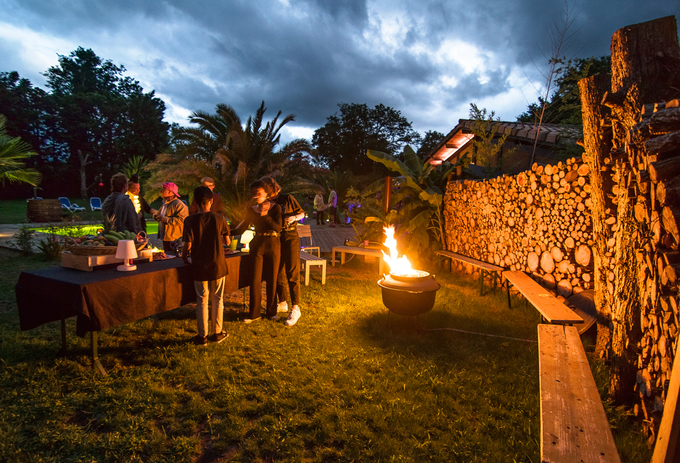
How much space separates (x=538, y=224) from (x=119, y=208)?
6131mm

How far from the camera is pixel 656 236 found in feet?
7.46

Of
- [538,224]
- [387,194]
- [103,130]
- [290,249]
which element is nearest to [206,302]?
[290,249]

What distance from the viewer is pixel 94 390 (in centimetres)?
295

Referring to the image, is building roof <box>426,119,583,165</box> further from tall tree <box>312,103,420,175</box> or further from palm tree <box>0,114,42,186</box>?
tall tree <box>312,103,420,175</box>

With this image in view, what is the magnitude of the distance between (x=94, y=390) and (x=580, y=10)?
966cm

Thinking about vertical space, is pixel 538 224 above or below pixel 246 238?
above

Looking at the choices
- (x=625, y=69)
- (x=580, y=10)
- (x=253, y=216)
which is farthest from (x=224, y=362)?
(x=580, y=10)

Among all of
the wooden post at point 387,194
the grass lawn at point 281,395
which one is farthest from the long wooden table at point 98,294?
the wooden post at point 387,194

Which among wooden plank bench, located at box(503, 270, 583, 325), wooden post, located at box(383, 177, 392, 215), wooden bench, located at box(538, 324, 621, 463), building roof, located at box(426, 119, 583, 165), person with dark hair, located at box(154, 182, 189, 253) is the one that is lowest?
wooden bench, located at box(538, 324, 621, 463)

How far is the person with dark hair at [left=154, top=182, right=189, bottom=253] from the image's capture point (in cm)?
509

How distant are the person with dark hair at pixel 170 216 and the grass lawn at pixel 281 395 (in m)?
1.21

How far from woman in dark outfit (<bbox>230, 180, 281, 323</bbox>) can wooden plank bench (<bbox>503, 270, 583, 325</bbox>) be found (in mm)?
3192

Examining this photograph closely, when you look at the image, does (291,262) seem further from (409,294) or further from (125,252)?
(125,252)

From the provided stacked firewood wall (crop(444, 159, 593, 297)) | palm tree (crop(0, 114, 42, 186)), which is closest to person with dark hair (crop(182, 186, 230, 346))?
stacked firewood wall (crop(444, 159, 593, 297))
